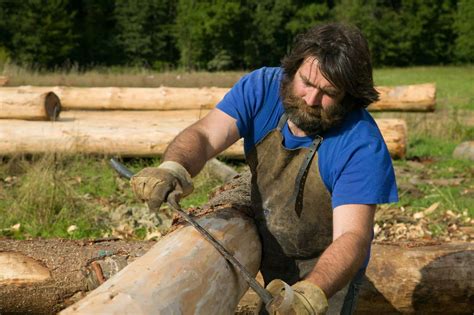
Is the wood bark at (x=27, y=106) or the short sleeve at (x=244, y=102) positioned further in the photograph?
the wood bark at (x=27, y=106)

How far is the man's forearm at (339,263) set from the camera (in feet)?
8.97

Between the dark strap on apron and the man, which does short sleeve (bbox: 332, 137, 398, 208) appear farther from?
the dark strap on apron

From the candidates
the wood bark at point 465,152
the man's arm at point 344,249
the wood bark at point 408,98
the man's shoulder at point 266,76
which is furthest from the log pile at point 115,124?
the man's arm at point 344,249

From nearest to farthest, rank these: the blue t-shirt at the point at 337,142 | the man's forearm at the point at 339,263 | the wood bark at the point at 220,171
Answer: the man's forearm at the point at 339,263, the blue t-shirt at the point at 337,142, the wood bark at the point at 220,171

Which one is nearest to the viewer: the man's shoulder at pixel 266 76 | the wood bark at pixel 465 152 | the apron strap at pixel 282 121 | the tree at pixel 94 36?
the apron strap at pixel 282 121

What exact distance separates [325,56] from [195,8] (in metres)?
46.3

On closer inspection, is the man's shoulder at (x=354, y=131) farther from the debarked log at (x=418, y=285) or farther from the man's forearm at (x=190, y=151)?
the debarked log at (x=418, y=285)

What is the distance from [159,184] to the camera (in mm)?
2914

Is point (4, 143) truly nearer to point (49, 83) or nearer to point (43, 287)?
point (43, 287)

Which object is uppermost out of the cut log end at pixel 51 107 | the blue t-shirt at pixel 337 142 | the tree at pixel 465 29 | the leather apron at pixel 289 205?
the blue t-shirt at pixel 337 142

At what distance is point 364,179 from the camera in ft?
9.90

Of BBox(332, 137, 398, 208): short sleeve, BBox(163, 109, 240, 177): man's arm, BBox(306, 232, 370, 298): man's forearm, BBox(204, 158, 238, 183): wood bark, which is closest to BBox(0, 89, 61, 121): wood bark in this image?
BBox(204, 158, 238, 183): wood bark

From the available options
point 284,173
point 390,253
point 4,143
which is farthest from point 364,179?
point 4,143

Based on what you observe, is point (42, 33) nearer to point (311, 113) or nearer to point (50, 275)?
point (50, 275)
